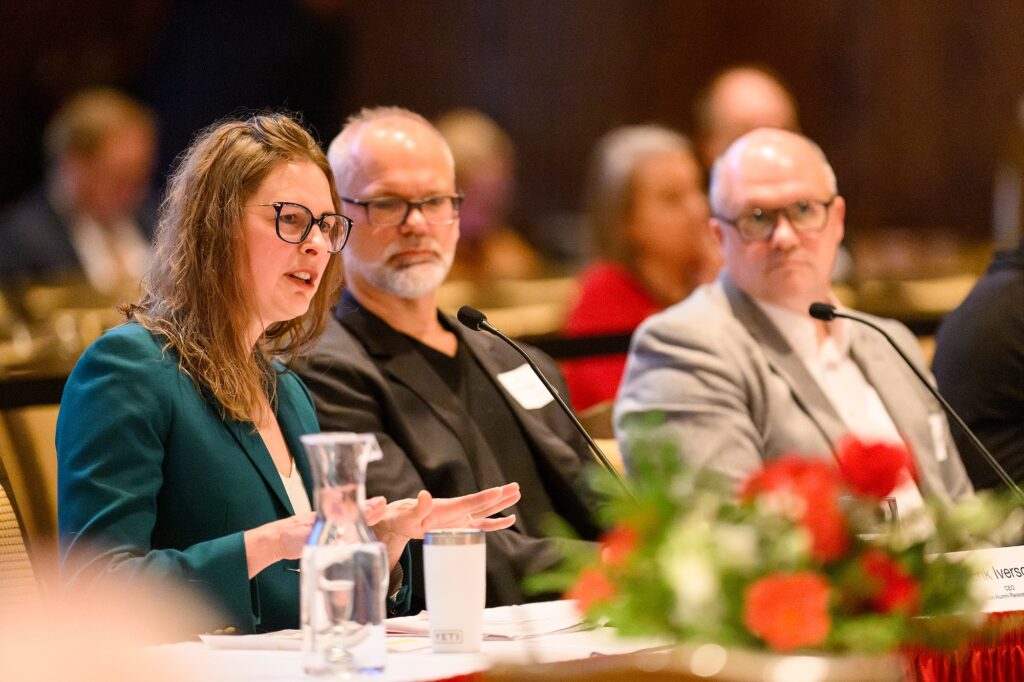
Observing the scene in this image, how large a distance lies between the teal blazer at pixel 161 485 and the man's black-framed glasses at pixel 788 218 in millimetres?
1533

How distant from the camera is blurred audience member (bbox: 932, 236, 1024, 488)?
356cm

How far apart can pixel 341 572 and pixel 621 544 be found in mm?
445

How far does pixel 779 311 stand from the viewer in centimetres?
358

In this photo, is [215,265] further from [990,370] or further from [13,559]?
[990,370]

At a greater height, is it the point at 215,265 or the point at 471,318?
the point at 215,265

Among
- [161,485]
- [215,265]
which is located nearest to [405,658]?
[161,485]

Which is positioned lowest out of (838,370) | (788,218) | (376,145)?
(838,370)

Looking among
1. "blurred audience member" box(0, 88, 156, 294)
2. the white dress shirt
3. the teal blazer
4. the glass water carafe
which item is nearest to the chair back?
the teal blazer

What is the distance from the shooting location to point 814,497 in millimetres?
1275

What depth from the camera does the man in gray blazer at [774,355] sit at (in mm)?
3344

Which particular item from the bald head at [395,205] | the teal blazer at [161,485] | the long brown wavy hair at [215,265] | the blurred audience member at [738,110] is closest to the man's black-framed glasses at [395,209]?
the bald head at [395,205]

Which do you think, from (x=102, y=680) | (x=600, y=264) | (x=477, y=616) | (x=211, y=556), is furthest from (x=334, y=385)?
(x=600, y=264)

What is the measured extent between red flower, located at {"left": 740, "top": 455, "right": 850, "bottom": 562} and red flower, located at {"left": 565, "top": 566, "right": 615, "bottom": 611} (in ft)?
0.50

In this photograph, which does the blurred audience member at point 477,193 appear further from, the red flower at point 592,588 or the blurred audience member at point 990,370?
the red flower at point 592,588
